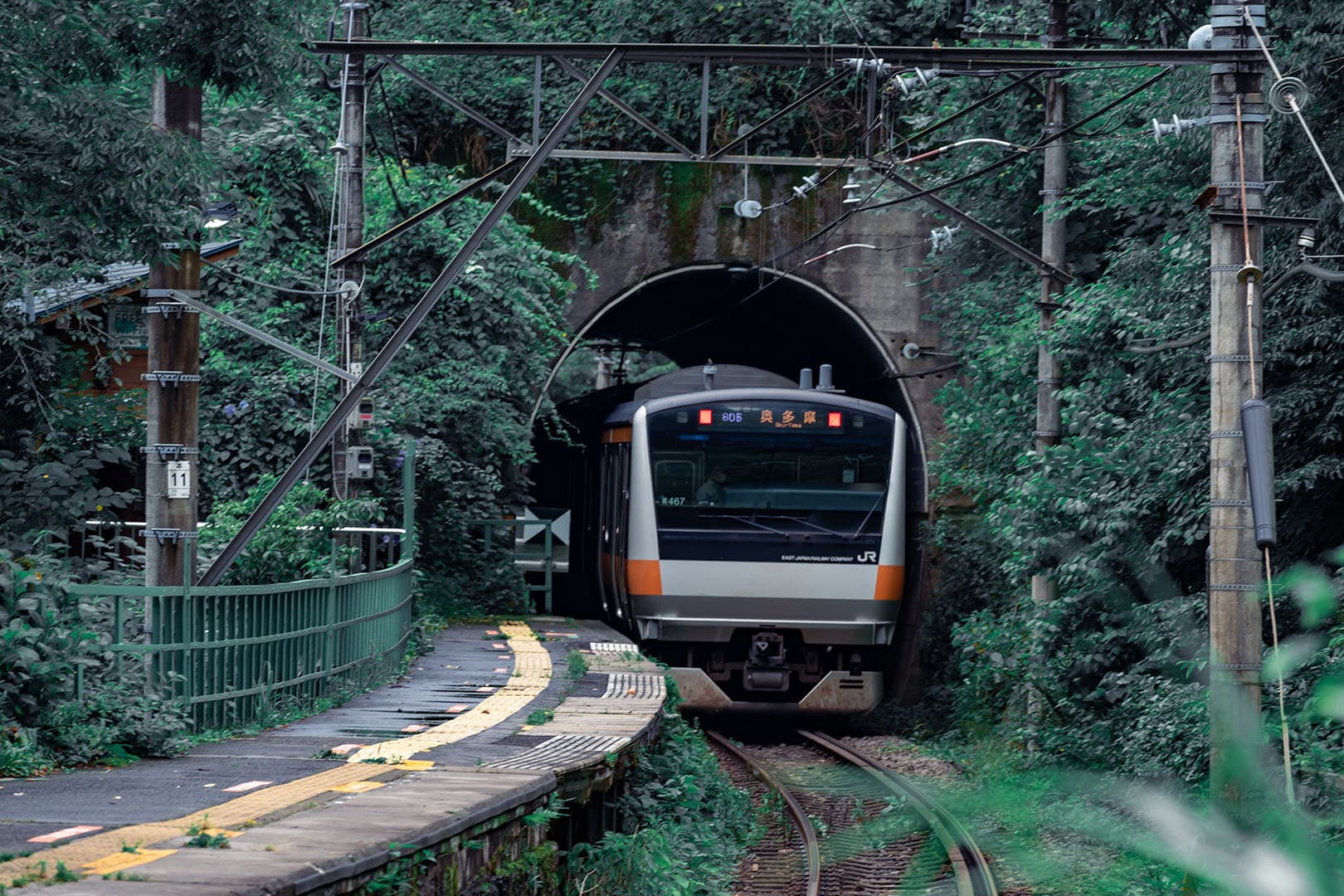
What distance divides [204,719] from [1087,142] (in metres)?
9.60

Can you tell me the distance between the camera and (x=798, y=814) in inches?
492

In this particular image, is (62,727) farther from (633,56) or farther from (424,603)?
(424,603)

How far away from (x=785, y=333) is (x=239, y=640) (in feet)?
57.0

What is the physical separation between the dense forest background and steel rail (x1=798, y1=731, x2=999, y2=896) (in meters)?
1.22

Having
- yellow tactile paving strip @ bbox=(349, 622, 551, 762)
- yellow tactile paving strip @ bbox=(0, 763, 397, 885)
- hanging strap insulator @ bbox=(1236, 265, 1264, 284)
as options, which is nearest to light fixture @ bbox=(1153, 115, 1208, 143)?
hanging strap insulator @ bbox=(1236, 265, 1264, 284)

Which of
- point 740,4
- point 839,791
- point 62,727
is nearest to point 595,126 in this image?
point 740,4

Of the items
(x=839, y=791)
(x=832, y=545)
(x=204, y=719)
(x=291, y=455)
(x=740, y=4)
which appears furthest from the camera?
(x=740, y=4)

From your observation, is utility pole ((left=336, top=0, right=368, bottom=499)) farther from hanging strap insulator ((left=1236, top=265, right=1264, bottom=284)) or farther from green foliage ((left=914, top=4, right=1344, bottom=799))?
hanging strap insulator ((left=1236, top=265, right=1264, bottom=284))

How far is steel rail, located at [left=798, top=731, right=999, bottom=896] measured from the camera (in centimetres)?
958

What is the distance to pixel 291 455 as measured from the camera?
18.4 metres

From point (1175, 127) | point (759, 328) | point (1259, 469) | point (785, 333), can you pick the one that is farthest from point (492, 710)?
point (759, 328)

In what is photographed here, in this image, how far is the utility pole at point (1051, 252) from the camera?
13672 millimetres

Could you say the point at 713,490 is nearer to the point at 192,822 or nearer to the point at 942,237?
the point at 942,237

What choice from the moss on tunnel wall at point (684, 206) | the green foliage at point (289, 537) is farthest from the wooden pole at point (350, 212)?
the moss on tunnel wall at point (684, 206)
